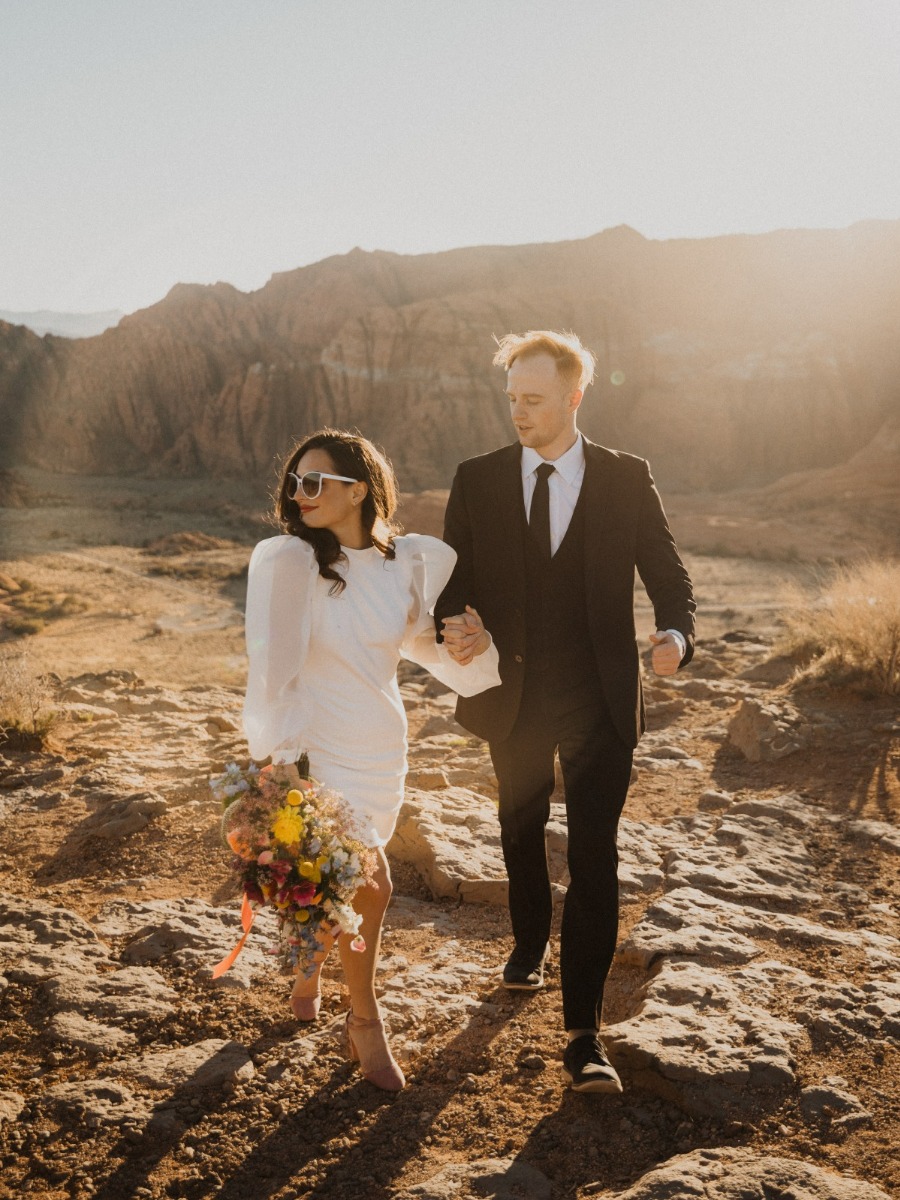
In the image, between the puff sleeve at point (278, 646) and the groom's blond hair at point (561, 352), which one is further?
the groom's blond hair at point (561, 352)

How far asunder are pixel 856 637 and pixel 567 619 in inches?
209

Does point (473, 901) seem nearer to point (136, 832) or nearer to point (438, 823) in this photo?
point (438, 823)

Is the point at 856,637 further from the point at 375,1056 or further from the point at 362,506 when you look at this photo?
the point at 375,1056

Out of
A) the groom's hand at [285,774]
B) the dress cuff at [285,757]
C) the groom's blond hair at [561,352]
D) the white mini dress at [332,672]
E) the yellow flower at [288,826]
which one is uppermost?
the groom's blond hair at [561,352]

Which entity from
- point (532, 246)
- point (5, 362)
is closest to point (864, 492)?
point (532, 246)

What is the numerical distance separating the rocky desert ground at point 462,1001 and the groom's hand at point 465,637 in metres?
1.18

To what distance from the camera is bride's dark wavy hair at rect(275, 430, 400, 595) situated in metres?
2.56

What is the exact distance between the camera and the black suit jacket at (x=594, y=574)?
274cm

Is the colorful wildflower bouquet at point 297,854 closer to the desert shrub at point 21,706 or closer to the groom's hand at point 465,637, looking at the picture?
the groom's hand at point 465,637

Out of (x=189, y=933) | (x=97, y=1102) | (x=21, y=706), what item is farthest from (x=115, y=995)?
(x=21, y=706)

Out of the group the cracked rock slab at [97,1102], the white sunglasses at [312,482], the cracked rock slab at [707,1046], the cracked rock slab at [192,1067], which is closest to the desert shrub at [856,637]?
the cracked rock slab at [707,1046]

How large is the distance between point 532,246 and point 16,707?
73584 millimetres

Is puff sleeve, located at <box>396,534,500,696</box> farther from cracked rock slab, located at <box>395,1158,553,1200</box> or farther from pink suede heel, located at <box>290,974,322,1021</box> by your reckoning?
cracked rock slab, located at <box>395,1158,553,1200</box>

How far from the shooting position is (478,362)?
170 feet
